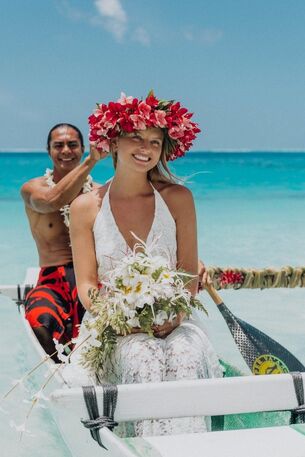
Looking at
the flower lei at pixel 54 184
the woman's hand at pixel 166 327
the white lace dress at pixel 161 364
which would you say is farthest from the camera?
the flower lei at pixel 54 184

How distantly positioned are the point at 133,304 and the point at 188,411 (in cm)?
60

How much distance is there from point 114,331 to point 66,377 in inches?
11.2

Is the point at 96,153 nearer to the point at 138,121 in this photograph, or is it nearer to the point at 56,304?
the point at 138,121

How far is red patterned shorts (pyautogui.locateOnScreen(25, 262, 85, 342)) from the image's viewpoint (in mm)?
4391

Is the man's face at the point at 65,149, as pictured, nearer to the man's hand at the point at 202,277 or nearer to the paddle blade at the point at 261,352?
the man's hand at the point at 202,277

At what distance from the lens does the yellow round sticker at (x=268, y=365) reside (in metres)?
4.19

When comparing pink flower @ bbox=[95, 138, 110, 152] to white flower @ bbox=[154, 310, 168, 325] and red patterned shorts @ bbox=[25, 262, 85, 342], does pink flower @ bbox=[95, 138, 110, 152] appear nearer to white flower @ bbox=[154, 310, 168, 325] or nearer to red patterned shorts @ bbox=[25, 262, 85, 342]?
white flower @ bbox=[154, 310, 168, 325]

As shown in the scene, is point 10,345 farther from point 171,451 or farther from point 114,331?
point 171,451

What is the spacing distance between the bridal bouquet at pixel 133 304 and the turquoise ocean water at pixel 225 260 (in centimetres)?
50

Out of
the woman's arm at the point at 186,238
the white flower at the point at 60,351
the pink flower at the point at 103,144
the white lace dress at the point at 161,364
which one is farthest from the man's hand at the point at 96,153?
the white flower at the point at 60,351

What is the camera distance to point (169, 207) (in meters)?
3.84

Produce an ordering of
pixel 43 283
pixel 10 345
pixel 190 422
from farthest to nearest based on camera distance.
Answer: pixel 10 345 < pixel 43 283 < pixel 190 422

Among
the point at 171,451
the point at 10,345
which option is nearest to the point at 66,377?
the point at 171,451

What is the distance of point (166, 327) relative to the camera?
3.39m
